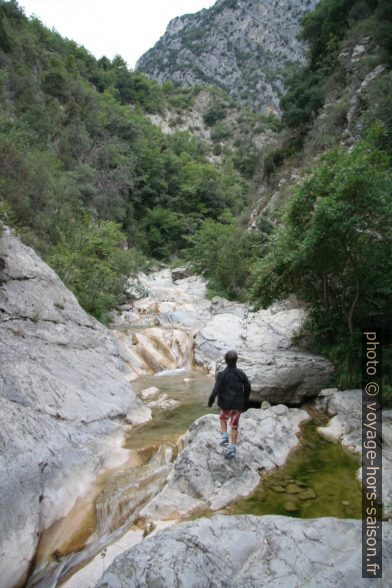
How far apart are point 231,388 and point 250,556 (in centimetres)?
248

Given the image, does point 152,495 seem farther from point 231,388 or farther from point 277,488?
point 231,388

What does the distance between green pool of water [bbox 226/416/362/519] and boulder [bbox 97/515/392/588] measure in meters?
1.06

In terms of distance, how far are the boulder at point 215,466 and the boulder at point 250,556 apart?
Result: 1.14 meters

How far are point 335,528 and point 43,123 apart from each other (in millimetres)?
30389

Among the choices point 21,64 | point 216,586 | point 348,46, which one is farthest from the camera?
point 21,64

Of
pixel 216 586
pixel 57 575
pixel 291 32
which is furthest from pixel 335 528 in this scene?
pixel 291 32

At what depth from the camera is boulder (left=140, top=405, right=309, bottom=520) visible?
541 cm

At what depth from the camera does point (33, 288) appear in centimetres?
1084

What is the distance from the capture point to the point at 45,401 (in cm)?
736

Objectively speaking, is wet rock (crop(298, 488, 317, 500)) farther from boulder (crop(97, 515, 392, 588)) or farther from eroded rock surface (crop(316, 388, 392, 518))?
boulder (crop(97, 515, 392, 588))

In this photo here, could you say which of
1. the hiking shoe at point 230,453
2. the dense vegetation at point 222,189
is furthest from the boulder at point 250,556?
the dense vegetation at point 222,189

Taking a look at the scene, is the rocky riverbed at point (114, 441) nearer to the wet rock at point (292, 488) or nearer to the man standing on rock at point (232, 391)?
the wet rock at point (292, 488)

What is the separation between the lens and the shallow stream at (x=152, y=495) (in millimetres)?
4996

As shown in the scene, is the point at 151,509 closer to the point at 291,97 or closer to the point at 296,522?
the point at 296,522
